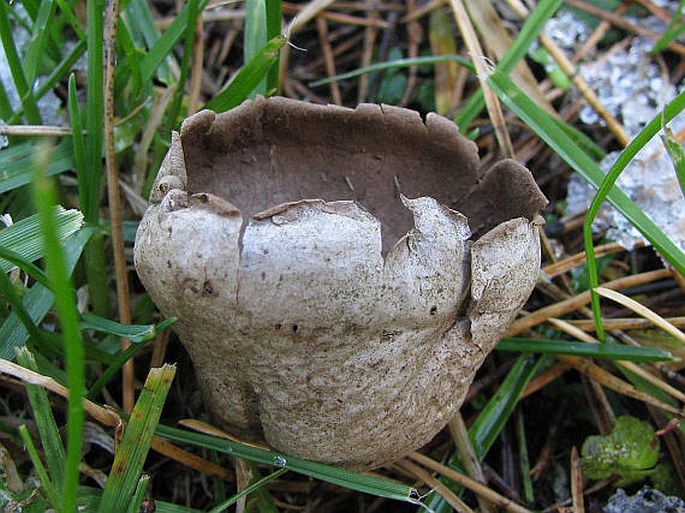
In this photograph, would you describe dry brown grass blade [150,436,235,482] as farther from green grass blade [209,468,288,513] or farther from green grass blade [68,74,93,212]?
green grass blade [68,74,93,212]

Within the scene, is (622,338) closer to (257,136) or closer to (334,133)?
(334,133)

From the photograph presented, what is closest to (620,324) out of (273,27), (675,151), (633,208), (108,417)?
(633,208)

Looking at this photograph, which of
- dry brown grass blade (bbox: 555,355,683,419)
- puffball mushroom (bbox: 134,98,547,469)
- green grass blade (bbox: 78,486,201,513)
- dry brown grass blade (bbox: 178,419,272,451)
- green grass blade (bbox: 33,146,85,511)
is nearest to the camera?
green grass blade (bbox: 33,146,85,511)

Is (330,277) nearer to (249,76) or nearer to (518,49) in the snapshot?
(249,76)

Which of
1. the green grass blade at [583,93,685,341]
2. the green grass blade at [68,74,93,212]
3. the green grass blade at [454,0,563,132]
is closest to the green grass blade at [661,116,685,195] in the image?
the green grass blade at [583,93,685,341]

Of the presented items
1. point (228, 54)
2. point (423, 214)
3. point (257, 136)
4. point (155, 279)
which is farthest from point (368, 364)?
point (228, 54)

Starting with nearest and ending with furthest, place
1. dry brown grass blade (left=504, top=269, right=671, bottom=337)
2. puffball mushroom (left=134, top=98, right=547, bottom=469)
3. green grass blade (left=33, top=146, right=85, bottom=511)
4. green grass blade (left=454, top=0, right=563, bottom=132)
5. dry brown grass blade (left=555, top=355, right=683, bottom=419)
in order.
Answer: green grass blade (left=33, top=146, right=85, bottom=511), puffball mushroom (left=134, top=98, right=547, bottom=469), dry brown grass blade (left=555, top=355, right=683, bottom=419), dry brown grass blade (left=504, top=269, right=671, bottom=337), green grass blade (left=454, top=0, right=563, bottom=132)

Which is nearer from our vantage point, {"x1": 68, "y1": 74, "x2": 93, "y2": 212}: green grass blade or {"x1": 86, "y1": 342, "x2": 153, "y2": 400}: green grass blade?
{"x1": 86, "y1": 342, "x2": 153, "y2": 400}: green grass blade
